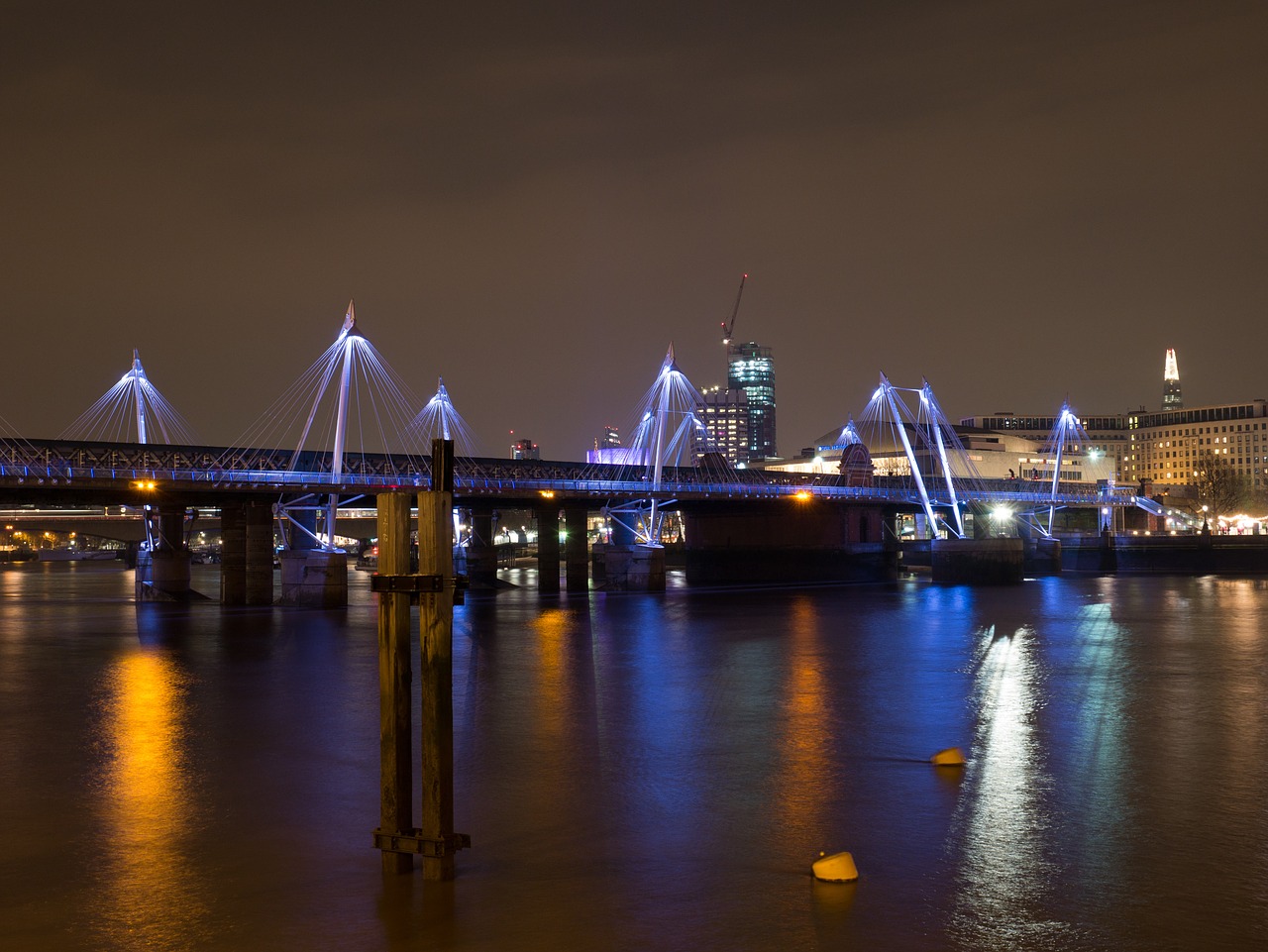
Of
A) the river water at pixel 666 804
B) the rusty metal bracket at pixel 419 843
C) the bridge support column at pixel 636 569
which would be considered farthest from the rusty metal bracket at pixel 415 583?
Result: the bridge support column at pixel 636 569

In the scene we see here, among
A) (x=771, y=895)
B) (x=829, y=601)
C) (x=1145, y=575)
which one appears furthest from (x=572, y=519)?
(x=771, y=895)

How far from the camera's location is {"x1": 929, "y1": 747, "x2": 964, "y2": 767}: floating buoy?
1731 centimetres

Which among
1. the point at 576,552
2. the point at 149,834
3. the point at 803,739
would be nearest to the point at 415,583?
the point at 149,834

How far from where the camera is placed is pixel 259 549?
6850 cm

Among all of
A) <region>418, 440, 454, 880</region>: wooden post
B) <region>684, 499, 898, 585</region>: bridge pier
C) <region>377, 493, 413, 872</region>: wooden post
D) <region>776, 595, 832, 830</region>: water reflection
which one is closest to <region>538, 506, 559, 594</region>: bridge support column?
<region>684, 499, 898, 585</region>: bridge pier

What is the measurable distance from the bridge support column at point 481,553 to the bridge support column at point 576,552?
5.66 meters

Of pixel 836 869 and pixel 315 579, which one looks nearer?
pixel 836 869

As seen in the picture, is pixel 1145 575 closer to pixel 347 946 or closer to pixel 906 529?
pixel 906 529

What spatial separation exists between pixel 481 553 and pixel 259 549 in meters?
25.9

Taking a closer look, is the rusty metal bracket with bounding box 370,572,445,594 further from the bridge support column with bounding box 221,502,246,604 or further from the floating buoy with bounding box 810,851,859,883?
the bridge support column with bounding box 221,502,246,604

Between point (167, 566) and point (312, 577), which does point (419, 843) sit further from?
point (167, 566)

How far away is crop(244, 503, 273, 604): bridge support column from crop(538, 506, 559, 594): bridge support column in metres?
19.4

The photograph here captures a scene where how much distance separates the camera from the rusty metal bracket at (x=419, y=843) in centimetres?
1146

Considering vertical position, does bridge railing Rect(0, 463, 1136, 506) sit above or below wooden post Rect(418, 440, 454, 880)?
above
